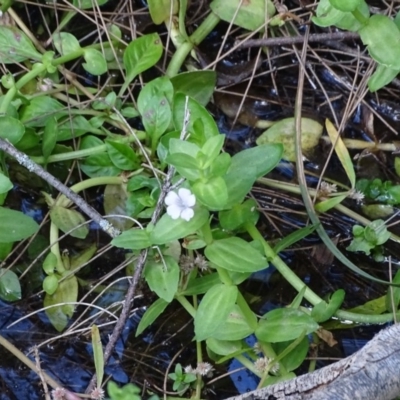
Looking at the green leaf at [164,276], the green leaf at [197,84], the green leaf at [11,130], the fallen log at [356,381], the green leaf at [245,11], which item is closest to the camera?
the fallen log at [356,381]

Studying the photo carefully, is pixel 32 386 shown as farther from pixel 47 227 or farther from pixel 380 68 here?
pixel 380 68

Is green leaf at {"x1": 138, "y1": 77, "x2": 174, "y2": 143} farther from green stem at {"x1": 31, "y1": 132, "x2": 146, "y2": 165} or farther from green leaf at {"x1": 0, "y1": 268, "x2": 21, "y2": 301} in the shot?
green leaf at {"x1": 0, "y1": 268, "x2": 21, "y2": 301}

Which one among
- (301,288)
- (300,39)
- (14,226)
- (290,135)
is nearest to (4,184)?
(14,226)


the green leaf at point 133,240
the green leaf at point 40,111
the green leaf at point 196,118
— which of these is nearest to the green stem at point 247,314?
the green leaf at point 133,240

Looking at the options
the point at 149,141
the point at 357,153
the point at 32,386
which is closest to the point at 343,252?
the point at 357,153

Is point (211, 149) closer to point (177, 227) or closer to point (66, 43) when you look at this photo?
point (177, 227)

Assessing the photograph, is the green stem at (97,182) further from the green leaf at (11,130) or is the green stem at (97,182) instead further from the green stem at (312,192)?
the green stem at (312,192)

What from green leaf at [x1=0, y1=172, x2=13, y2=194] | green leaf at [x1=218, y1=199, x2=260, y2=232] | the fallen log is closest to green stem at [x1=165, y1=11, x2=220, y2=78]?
green leaf at [x1=218, y1=199, x2=260, y2=232]
